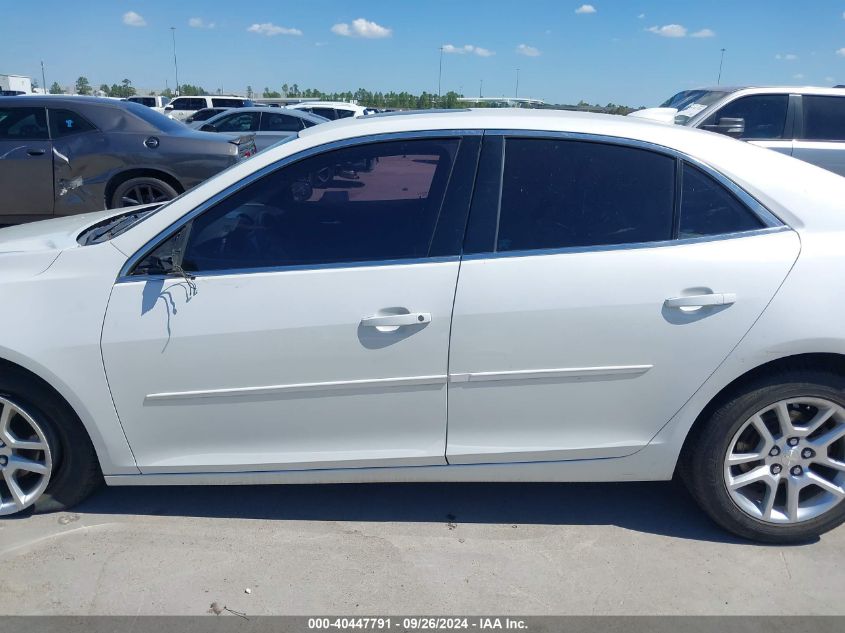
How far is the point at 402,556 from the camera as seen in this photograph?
2.83m

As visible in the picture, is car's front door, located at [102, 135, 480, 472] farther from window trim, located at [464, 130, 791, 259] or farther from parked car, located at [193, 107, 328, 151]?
parked car, located at [193, 107, 328, 151]

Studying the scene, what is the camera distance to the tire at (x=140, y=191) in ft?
24.5

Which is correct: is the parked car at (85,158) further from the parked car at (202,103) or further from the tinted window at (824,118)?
the parked car at (202,103)

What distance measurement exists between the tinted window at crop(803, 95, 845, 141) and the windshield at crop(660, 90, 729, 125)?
3.27 ft

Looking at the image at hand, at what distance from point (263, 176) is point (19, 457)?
155 centimetres

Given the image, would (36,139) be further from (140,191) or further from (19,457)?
(19,457)

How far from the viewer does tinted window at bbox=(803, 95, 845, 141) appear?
8461 mm

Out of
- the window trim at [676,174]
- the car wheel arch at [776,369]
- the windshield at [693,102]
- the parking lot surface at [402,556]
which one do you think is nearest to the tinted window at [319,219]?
the window trim at [676,174]

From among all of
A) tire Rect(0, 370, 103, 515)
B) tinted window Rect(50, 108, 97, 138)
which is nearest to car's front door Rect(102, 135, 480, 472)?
tire Rect(0, 370, 103, 515)

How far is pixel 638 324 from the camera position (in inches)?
104

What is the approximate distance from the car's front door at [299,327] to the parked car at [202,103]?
2467 centimetres
